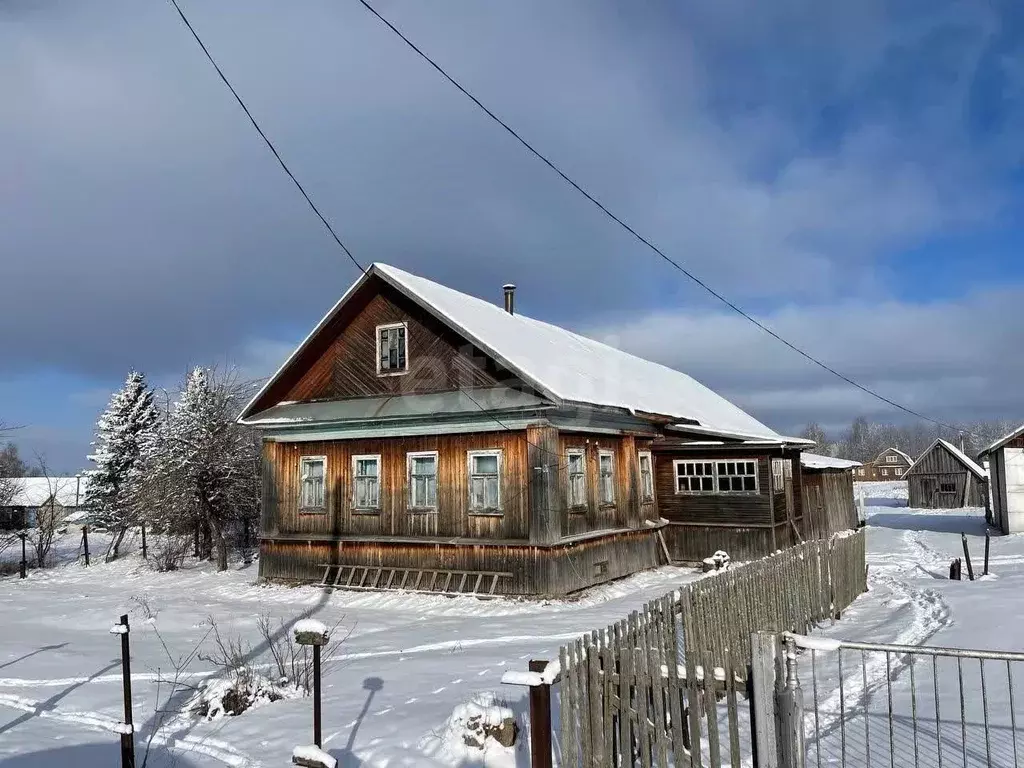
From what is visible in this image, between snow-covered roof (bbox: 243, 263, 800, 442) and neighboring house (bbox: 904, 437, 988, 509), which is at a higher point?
snow-covered roof (bbox: 243, 263, 800, 442)

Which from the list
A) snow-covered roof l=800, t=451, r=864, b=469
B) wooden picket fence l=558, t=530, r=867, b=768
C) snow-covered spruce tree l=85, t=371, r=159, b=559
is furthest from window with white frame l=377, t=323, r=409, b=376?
snow-covered spruce tree l=85, t=371, r=159, b=559

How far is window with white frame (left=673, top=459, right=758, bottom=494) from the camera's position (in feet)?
64.1

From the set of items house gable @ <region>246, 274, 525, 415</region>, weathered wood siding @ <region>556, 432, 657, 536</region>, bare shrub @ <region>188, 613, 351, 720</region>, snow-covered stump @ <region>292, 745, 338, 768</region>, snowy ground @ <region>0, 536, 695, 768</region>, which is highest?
house gable @ <region>246, 274, 525, 415</region>

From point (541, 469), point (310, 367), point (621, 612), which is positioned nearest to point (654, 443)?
point (541, 469)

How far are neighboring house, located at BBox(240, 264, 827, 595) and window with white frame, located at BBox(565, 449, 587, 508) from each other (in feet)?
0.16

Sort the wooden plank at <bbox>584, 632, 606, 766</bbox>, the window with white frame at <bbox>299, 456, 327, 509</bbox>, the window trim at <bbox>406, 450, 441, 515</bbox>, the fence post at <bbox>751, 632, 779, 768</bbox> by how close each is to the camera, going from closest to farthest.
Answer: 1. the fence post at <bbox>751, 632, 779, 768</bbox>
2. the wooden plank at <bbox>584, 632, 606, 766</bbox>
3. the window trim at <bbox>406, 450, 441, 515</bbox>
4. the window with white frame at <bbox>299, 456, 327, 509</bbox>

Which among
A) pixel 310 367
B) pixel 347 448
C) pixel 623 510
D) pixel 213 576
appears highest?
pixel 310 367

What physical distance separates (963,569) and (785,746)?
16817 mm

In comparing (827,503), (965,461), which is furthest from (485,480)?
(965,461)

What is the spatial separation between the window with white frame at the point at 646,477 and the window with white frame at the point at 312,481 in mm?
8095

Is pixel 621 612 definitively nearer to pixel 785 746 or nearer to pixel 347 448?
pixel 347 448

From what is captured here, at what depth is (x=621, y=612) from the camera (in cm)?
1310

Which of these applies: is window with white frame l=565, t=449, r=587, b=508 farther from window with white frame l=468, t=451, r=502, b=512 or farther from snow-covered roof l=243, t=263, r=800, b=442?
window with white frame l=468, t=451, r=502, b=512

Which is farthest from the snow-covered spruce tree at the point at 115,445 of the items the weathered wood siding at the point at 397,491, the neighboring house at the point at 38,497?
the weathered wood siding at the point at 397,491
